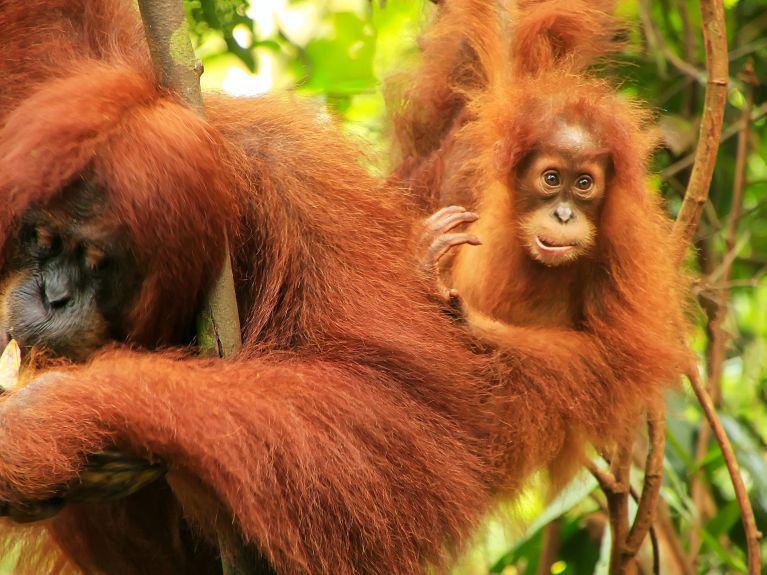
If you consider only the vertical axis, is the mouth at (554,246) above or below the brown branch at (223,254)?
below

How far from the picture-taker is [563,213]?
9.23 feet

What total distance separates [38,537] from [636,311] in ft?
5.60

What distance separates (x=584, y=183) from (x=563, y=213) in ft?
0.41

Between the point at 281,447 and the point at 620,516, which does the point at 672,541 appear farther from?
the point at 281,447

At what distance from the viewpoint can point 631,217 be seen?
289 centimetres

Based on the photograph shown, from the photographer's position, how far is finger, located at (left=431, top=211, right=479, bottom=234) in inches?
101

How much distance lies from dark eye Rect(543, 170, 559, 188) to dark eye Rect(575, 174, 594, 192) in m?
0.05

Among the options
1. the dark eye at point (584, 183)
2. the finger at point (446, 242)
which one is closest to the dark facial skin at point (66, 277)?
the finger at point (446, 242)

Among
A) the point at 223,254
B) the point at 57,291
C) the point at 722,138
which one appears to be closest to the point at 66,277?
the point at 57,291

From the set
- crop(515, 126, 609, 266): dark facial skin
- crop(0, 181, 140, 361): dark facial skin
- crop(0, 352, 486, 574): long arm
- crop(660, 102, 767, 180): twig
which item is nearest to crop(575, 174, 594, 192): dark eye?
crop(515, 126, 609, 266): dark facial skin

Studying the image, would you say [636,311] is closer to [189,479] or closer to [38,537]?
[189,479]

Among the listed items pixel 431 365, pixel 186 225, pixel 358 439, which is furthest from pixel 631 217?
pixel 186 225

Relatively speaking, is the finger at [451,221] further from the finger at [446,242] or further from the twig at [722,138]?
the twig at [722,138]

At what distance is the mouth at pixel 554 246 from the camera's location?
2.77 m
